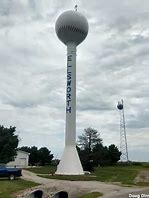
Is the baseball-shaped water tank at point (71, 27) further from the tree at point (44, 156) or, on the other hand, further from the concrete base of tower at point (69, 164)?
the tree at point (44, 156)

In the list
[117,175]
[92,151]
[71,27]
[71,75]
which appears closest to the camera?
[117,175]

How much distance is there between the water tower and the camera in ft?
171

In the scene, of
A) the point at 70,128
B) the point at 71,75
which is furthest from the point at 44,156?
the point at 71,75

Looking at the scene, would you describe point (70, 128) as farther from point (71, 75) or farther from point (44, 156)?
point (44, 156)

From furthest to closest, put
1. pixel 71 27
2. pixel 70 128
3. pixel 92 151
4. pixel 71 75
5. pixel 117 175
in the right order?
pixel 92 151
pixel 71 27
pixel 71 75
pixel 70 128
pixel 117 175

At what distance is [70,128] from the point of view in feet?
180

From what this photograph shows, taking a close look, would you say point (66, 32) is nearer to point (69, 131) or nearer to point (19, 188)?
point (69, 131)

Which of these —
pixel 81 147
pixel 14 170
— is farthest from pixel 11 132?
pixel 81 147

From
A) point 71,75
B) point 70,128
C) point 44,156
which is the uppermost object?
point 71,75

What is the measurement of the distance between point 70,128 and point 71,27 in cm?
1630

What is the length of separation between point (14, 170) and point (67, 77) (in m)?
19.1

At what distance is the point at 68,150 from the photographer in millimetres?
53062

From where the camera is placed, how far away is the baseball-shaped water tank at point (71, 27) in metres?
58.2

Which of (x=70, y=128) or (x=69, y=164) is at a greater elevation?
(x=70, y=128)
